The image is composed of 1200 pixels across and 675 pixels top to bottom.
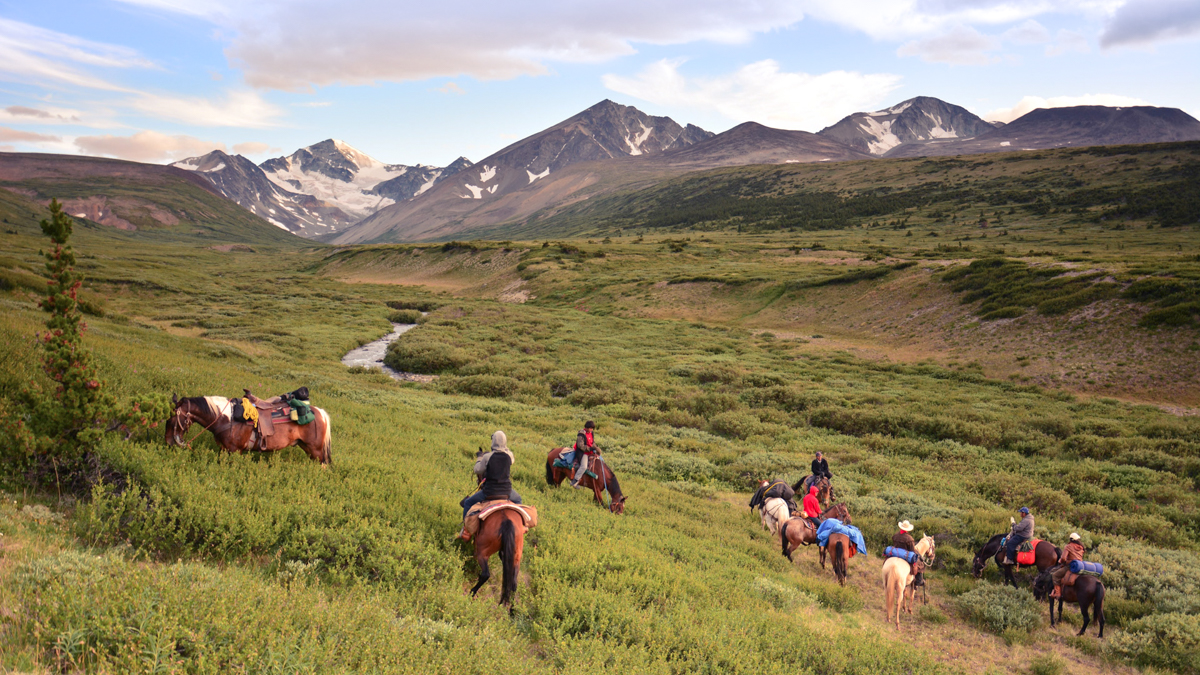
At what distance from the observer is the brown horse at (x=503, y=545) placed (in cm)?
748

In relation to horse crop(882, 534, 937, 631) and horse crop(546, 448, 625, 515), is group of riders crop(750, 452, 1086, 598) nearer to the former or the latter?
horse crop(882, 534, 937, 631)

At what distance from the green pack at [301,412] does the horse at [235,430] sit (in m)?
0.12

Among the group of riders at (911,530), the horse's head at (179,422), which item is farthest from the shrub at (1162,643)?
the horse's head at (179,422)

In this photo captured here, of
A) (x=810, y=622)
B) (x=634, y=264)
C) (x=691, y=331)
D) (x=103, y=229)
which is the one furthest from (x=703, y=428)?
(x=103, y=229)

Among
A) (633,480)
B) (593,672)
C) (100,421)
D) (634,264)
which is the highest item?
(634,264)

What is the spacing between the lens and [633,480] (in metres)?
15.1

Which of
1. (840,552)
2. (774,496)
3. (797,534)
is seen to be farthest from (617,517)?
(840,552)

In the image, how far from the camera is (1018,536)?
1086 cm

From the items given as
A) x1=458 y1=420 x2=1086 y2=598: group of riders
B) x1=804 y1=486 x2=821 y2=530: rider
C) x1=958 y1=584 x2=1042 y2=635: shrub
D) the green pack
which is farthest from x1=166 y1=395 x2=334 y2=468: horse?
x1=958 y1=584 x2=1042 y2=635: shrub

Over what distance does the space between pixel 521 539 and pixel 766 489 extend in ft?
24.6

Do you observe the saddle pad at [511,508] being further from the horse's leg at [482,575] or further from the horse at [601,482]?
the horse at [601,482]

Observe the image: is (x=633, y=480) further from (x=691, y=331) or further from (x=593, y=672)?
(x=691, y=331)

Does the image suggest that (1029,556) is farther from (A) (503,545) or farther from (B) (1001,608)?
(A) (503,545)

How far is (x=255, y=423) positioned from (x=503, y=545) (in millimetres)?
5294
